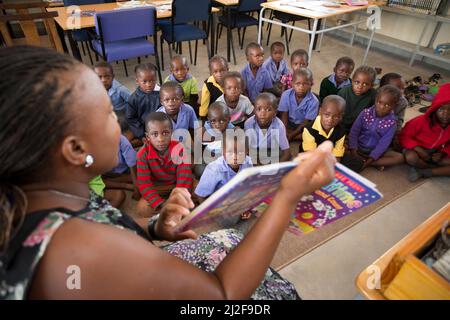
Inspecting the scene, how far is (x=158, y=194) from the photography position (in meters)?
1.94

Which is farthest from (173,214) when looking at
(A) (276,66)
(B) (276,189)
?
(A) (276,66)

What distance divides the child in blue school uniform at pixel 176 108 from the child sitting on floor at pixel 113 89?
510 millimetres

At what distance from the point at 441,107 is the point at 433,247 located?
6.08 ft

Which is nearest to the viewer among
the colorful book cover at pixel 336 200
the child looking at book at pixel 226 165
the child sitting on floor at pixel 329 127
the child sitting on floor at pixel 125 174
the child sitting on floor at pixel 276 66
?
the colorful book cover at pixel 336 200

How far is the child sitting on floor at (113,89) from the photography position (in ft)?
8.41

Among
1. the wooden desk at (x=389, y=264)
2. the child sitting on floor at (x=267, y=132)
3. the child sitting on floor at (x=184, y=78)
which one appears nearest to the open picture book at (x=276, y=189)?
the wooden desk at (x=389, y=264)

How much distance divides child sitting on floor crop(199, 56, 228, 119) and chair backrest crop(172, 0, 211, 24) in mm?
1106

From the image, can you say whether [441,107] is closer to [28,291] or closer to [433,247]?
[433,247]

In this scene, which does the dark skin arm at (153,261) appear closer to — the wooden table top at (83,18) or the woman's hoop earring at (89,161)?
the woman's hoop earring at (89,161)

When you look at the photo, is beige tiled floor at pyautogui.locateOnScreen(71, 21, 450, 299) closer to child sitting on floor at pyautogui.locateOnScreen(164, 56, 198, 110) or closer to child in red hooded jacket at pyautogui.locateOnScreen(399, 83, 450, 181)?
child in red hooded jacket at pyautogui.locateOnScreen(399, 83, 450, 181)

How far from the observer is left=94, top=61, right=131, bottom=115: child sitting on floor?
2.56 metres

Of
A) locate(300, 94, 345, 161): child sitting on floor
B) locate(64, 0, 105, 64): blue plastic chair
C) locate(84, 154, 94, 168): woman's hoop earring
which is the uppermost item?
locate(84, 154, 94, 168): woman's hoop earring

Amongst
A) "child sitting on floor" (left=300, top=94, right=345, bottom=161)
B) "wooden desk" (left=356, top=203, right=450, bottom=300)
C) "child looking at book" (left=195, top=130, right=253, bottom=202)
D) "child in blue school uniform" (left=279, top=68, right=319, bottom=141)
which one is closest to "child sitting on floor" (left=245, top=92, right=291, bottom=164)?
"child sitting on floor" (left=300, top=94, right=345, bottom=161)
